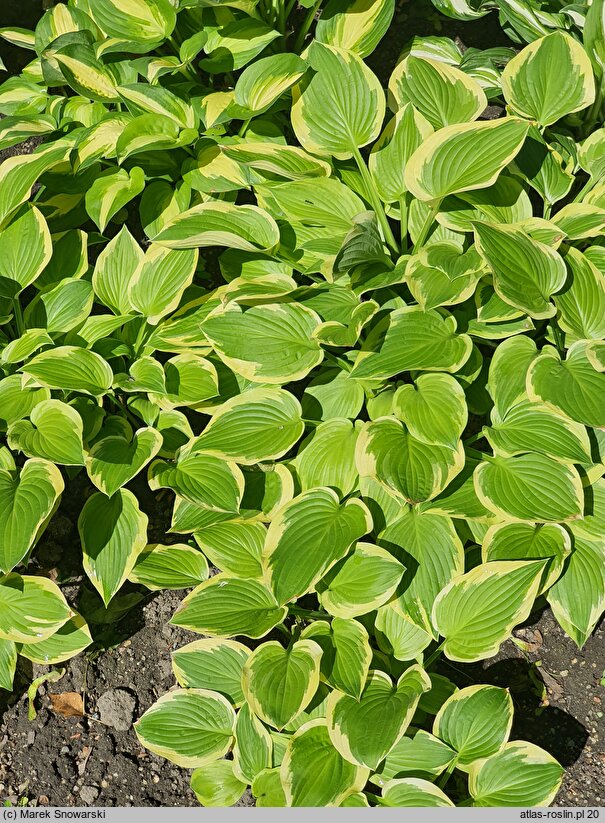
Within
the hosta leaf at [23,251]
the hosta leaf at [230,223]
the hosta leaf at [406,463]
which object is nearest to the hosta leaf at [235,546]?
the hosta leaf at [406,463]

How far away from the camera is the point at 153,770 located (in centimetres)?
183

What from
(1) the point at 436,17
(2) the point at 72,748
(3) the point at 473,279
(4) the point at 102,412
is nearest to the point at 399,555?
(3) the point at 473,279

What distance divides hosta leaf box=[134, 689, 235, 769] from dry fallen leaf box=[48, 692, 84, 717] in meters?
0.30

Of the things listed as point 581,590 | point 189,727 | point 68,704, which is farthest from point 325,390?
point 68,704

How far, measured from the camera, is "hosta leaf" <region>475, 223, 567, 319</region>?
4.93 ft

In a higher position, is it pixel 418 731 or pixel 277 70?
pixel 277 70

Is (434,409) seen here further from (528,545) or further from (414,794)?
(414,794)

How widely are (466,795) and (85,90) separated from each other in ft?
6.72

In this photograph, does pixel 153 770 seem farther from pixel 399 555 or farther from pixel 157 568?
pixel 399 555

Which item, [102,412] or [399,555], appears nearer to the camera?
[399,555]

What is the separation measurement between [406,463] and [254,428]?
0.37 metres

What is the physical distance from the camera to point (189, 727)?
5.48ft

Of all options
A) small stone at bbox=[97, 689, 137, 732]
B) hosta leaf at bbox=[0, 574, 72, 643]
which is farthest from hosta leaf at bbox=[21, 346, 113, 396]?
small stone at bbox=[97, 689, 137, 732]

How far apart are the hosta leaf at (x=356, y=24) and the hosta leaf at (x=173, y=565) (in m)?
1.38
